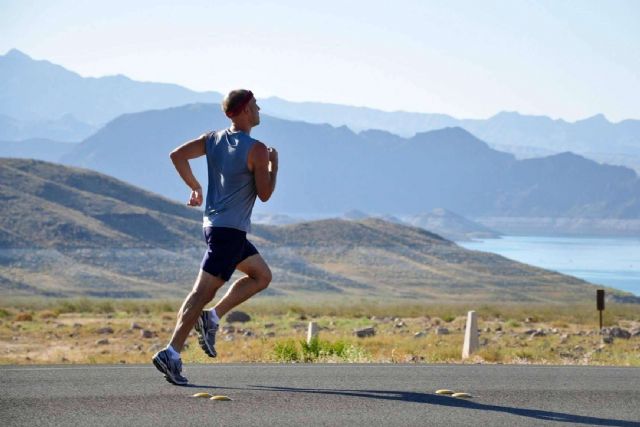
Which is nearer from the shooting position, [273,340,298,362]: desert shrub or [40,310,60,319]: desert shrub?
[273,340,298,362]: desert shrub

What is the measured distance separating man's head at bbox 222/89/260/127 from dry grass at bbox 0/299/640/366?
15.2 feet

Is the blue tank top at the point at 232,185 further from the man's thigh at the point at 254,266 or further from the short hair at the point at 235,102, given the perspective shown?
the man's thigh at the point at 254,266

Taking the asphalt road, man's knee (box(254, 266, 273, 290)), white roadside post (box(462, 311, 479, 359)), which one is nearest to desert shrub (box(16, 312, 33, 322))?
white roadside post (box(462, 311, 479, 359))

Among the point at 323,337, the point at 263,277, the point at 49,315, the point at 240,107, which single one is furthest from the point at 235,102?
the point at 49,315

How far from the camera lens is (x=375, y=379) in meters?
9.72

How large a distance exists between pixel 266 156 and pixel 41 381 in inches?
98.2

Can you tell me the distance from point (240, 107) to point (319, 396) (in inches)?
85.4

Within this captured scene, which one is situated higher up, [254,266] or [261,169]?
[261,169]

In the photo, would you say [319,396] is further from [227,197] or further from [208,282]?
[227,197]

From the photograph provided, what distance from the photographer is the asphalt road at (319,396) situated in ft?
24.3

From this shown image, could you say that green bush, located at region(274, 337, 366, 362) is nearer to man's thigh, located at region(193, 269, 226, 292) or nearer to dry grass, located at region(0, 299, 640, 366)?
dry grass, located at region(0, 299, 640, 366)

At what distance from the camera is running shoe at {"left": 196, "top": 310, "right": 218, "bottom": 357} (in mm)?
9047

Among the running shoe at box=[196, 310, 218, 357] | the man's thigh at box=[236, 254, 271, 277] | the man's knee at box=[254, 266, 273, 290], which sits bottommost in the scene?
the running shoe at box=[196, 310, 218, 357]

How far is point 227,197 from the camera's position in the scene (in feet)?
28.5
